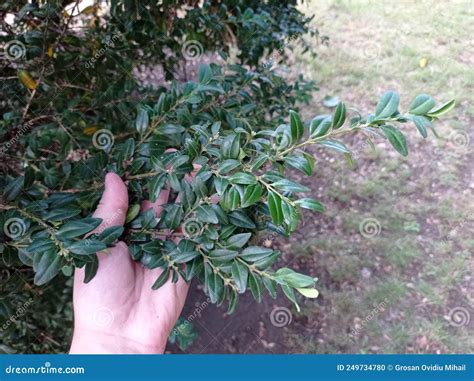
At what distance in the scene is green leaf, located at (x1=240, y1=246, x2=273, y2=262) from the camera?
3.40 ft

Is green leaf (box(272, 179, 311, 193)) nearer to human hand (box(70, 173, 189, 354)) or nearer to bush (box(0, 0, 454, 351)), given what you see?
bush (box(0, 0, 454, 351))

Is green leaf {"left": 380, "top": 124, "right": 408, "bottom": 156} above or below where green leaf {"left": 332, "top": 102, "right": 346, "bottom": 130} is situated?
below

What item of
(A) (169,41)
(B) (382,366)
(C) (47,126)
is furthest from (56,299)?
(B) (382,366)

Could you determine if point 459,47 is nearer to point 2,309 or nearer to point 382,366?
point 382,366

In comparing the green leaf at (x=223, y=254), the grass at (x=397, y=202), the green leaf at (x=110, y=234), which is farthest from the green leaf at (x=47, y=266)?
the grass at (x=397, y=202)

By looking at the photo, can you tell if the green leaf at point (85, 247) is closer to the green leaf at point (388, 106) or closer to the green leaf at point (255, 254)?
the green leaf at point (255, 254)

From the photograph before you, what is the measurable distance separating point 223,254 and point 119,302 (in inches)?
20.9

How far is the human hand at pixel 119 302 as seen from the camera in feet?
4.31

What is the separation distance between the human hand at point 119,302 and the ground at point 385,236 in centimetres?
116

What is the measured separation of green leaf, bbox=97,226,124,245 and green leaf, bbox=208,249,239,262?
0.80ft

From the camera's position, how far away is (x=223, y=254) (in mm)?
1041

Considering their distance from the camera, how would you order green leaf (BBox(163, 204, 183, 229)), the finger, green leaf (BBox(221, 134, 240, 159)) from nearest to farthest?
green leaf (BBox(221, 134, 240, 159)) < green leaf (BBox(163, 204, 183, 229)) < the finger

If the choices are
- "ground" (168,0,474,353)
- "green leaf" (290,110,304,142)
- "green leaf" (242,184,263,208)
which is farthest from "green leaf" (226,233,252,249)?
"ground" (168,0,474,353)

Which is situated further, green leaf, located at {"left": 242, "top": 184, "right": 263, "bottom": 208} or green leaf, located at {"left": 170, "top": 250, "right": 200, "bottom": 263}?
green leaf, located at {"left": 170, "top": 250, "right": 200, "bottom": 263}
